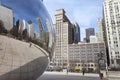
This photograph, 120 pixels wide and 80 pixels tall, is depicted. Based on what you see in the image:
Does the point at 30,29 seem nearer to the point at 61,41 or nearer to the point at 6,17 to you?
the point at 6,17

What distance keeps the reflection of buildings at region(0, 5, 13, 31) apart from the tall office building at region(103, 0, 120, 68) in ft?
364

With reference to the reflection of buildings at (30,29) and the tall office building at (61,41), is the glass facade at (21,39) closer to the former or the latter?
the reflection of buildings at (30,29)

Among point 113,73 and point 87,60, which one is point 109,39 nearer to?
point 87,60

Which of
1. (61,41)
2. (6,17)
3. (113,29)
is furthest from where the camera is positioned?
(61,41)

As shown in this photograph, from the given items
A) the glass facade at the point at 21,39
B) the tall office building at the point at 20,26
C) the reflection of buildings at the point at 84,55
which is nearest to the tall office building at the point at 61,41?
the reflection of buildings at the point at 84,55

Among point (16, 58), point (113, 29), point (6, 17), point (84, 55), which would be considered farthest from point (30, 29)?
point (84, 55)

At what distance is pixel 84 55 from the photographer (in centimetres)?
13675

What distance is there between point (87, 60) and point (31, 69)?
133 metres

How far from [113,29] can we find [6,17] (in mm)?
120013

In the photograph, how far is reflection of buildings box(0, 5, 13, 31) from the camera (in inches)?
189

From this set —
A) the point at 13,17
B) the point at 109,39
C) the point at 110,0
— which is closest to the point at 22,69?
the point at 13,17

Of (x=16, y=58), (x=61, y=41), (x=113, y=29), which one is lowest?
(x=16, y=58)

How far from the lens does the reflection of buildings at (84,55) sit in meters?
132

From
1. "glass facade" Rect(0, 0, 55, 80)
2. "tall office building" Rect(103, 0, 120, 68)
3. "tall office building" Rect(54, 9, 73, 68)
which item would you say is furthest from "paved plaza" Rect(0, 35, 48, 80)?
"tall office building" Rect(54, 9, 73, 68)
